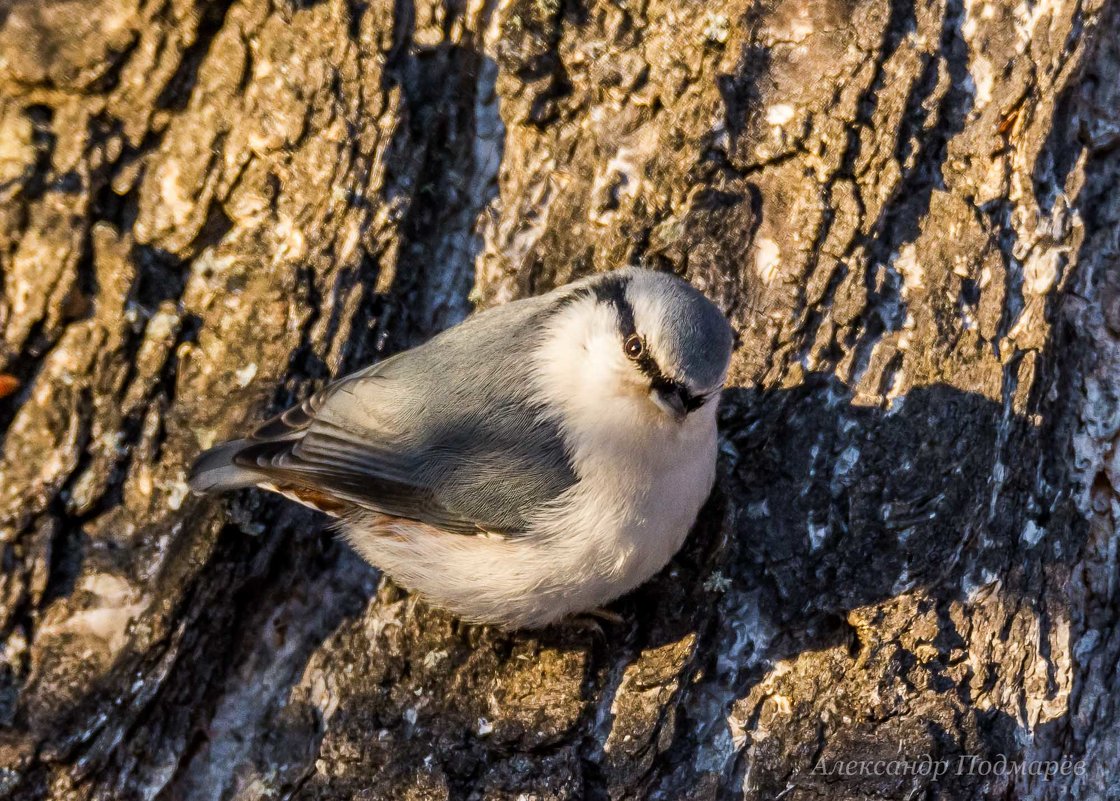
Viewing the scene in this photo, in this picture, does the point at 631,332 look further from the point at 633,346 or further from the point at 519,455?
the point at 519,455

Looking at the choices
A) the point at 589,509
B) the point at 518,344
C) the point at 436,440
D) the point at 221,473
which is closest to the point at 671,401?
the point at 589,509

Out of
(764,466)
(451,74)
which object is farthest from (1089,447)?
(451,74)

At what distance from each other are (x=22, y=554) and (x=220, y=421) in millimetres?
652

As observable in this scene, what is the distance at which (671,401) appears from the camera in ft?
8.80

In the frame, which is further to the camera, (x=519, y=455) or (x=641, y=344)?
(x=519, y=455)

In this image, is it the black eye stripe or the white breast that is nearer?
the black eye stripe

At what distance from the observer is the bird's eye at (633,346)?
9.03ft

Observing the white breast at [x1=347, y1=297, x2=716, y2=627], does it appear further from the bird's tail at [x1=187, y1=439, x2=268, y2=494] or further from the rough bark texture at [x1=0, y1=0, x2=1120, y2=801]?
the bird's tail at [x1=187, y1=439, x2=268, y2=494]

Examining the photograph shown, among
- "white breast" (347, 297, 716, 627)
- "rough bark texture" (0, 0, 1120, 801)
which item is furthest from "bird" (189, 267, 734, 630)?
"rough bark texture" (0, 0, 1120, 801)

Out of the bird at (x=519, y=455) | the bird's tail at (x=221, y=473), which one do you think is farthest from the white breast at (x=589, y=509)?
the bird's tail at (x=221, y=473)

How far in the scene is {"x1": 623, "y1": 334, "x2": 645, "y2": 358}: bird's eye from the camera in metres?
2.75

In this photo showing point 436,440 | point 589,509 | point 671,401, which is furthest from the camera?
point 436,440

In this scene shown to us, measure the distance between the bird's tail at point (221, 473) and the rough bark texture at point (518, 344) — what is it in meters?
0.13

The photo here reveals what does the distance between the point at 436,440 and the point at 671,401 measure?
0.71 m
